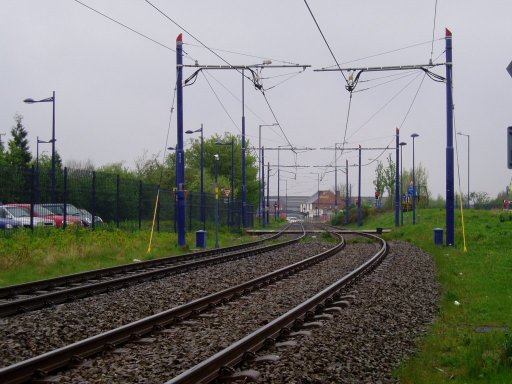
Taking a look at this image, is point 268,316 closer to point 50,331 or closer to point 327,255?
point 50,331

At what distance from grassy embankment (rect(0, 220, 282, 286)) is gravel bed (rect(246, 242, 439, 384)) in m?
8.92

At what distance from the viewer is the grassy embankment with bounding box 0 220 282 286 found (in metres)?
20.2

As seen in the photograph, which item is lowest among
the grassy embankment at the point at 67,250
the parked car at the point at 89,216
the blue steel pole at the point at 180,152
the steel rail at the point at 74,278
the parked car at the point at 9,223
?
the steel rail at the point at 74,278

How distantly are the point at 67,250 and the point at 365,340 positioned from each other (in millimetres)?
15527

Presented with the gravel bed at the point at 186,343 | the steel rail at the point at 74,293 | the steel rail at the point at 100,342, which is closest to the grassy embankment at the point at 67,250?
the steel rail at the point at 74,293

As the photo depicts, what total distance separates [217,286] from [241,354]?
27.2ft

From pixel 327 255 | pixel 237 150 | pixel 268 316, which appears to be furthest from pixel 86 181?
pixel 237 150

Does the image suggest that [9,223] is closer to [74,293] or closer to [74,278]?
[74,278]

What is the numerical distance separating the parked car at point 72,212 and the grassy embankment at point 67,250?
0.85 meters

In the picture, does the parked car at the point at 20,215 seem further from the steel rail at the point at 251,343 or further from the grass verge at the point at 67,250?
the steel rail at the point at 251,343

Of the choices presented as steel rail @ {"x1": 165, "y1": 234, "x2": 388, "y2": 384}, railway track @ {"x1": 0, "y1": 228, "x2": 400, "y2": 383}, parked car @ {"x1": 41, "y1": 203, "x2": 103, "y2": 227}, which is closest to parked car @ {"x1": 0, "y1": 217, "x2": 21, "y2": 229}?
parked car @ {"x1": 41, "y1": 203, "x2": 103, "y2": 227}

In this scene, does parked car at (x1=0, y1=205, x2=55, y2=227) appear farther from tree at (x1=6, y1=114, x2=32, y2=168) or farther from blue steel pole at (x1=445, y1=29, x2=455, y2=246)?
tree at (x1=6, y1=114, x2=32, y2=168)

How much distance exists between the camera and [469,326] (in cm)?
1164

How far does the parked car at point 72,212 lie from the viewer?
95.0 feet
